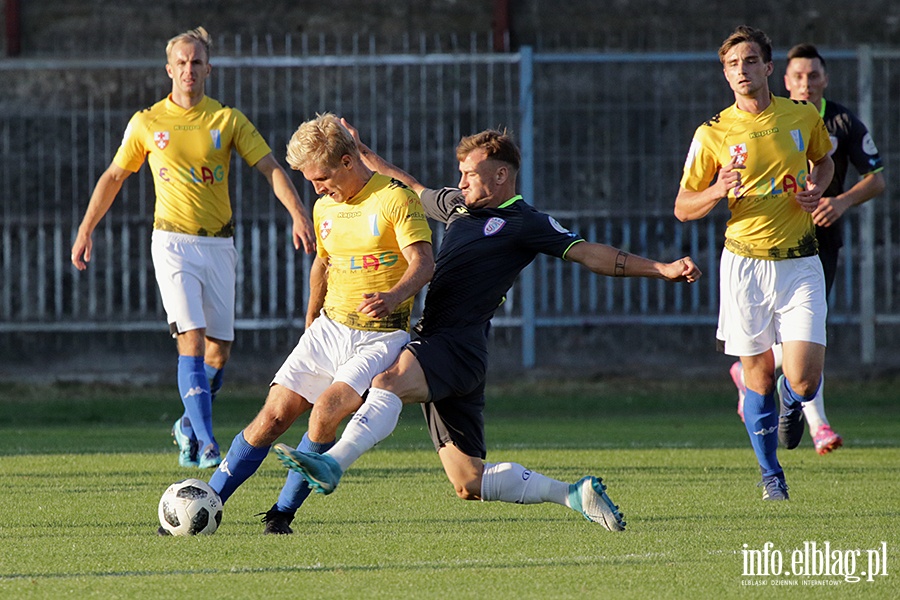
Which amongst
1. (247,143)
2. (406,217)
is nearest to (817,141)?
(406,217)

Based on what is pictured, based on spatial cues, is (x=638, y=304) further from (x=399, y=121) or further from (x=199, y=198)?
(x=199, y=198)

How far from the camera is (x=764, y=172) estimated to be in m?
7.08

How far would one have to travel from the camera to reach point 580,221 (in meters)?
14.3

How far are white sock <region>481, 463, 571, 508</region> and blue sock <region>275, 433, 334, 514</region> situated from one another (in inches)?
25.4

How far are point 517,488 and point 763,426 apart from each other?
182 centimetres

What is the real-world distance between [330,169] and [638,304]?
873 centimetres

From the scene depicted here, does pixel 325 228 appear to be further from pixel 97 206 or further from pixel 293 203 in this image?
pixel 97 206

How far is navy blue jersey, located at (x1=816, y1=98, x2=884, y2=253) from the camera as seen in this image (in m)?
8.55

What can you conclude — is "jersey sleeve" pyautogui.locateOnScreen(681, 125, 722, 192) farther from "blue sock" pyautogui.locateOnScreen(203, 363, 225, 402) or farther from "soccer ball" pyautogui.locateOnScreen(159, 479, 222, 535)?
"blue sock" pyautogui.locateOnScreen(203, 363, 225, 402)

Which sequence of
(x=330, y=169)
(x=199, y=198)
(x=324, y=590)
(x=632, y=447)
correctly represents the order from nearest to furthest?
1. (x=324, y=590)
2. (x=330, y=169)
3. (x=199, y=198)
4. (x=632, y=447)

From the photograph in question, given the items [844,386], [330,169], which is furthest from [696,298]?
[330,169]

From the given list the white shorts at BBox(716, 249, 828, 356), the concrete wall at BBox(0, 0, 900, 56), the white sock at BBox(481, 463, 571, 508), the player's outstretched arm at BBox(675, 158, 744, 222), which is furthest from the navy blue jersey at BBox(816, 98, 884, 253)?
the concrete wall at BBox(0, 0, 900, 56)

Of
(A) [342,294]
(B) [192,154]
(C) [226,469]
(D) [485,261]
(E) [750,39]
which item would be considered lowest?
(C) [226,469]

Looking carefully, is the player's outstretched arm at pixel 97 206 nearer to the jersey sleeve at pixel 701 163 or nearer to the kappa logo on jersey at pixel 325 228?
the kappa logo on jersey at pixel 325 228
